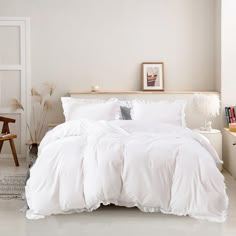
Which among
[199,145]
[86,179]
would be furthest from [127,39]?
[86,179]

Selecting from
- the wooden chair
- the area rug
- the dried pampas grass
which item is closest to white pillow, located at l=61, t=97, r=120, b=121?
the dried pampas grass

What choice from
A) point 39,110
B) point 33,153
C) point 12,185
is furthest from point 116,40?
point 12,185

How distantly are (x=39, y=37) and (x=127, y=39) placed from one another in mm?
1212

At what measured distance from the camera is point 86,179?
4043 millimetres

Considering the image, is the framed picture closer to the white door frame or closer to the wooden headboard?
the wooden headboard

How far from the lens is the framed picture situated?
660 cm

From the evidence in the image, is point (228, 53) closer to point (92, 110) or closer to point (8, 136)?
point (92, 110)

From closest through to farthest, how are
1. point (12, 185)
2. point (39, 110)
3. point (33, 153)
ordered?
point (12, 185) → point (33, 153) → point (39, 110)

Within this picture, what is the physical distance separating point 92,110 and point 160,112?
33.3 inches

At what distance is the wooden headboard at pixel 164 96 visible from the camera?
21.0 feet

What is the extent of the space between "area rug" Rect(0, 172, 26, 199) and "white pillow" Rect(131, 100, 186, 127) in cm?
158

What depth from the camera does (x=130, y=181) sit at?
4.02 metres

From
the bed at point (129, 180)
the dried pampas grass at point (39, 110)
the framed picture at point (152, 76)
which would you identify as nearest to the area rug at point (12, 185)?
the bed at point (129, 180)

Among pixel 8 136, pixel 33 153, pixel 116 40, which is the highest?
pixel 116 40
